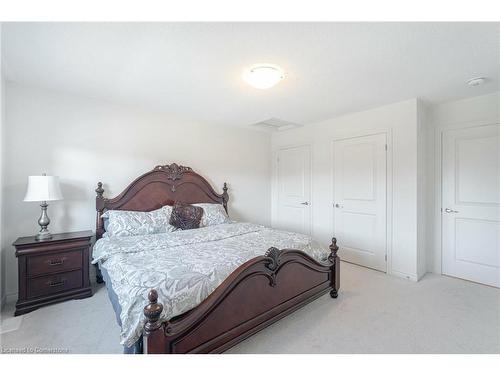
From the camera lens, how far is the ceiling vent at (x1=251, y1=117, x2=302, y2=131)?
3918mm

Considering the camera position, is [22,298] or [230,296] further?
[22,298]

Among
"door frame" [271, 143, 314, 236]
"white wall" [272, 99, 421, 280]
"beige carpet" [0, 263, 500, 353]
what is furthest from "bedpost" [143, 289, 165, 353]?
"door frame" [271, 143, 314, 236]

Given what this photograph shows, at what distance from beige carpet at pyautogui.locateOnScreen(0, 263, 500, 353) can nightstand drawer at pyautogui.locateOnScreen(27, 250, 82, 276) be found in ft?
1.12

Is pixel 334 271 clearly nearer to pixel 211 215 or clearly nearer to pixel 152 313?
pixel 211 215

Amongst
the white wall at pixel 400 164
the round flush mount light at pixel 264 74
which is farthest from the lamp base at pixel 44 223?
the white wall at pixel 400 164

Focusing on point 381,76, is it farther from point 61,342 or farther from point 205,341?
point 61,342

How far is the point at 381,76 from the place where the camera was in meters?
2.29

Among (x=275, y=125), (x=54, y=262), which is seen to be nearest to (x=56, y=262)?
(x=54, y=262)

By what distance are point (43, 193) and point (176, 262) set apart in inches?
63.5

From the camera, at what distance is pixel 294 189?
4.44 m
